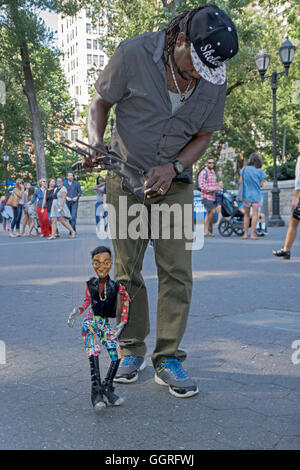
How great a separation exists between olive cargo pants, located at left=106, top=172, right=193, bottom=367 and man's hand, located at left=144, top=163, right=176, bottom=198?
175 millimetres

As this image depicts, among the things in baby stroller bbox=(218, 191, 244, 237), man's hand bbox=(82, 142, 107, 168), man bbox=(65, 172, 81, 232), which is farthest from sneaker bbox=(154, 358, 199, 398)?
man bbox=(65, 172, 81, 232)

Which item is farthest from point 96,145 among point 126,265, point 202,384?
point 202,384

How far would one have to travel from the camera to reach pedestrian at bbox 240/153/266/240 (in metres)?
12.1

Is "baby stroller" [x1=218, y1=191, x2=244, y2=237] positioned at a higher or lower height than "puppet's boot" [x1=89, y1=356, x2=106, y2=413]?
higher

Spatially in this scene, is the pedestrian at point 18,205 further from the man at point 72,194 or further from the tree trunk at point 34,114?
the tree trunk at point 34,114

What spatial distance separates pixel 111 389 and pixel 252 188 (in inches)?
390

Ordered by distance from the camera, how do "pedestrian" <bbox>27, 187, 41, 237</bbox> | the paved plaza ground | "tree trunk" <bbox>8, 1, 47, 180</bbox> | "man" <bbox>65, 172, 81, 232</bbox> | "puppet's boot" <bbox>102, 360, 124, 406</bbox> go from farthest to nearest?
"tree trunk" <bbox>8, 1, 47, 180</bbox> < "pedestrian" <bbox>27, 187, 41, 237</bbox> < "man" <bbox>65, 172, 81, 232</bbox> < "puppet's boot" <bbox>102, 360, 124, 406</bbox> < the paved plaza ground

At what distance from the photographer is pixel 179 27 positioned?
284 cm

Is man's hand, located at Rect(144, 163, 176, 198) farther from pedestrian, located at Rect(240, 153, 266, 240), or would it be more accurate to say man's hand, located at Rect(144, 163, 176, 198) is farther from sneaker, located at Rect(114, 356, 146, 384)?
pedestrian, located at Rect(240, 153, 266, 240)

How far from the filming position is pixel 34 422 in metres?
2.56

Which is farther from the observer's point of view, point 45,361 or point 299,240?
point 299,240

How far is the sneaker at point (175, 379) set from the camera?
2.88 m

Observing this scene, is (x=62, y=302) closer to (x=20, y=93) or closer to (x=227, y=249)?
(x=227, y=249)

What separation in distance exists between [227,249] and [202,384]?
7.43 metres
